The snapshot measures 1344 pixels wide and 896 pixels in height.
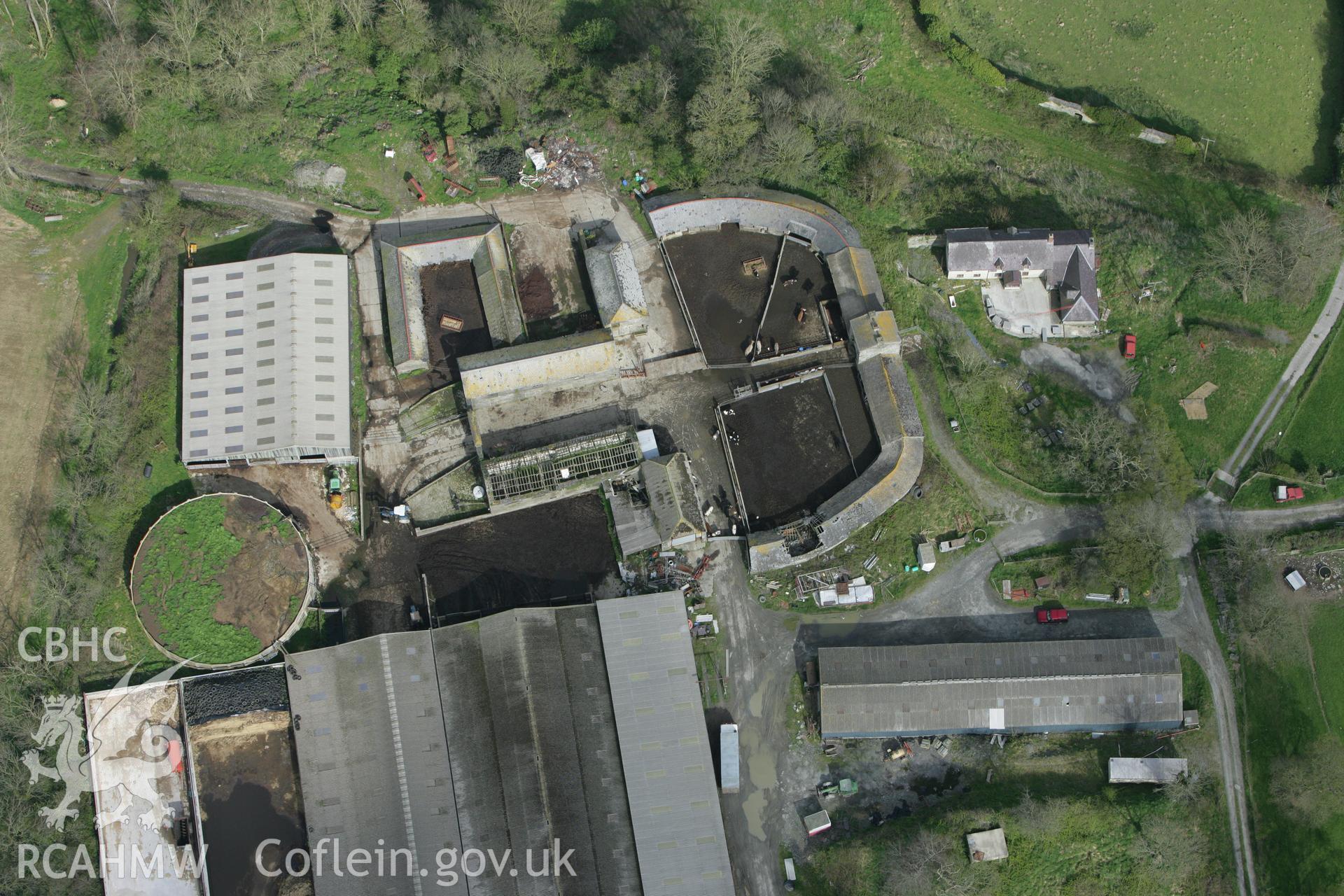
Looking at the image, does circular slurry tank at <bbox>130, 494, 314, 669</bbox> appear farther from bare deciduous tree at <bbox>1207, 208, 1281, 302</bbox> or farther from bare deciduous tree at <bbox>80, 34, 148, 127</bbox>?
bare deciduous tree at <bbox>1207, 208, 1281, 302</bbox>

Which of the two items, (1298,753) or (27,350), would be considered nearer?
(1298,753)

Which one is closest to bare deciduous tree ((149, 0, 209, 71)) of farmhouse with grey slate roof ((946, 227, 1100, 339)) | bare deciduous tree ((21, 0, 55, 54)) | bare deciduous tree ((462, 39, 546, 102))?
bare deciduous tree ((21, 0, 55, 54))

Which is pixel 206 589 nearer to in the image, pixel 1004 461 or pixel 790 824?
pixel 790 824

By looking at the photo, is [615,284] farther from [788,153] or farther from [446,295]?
[788,153]

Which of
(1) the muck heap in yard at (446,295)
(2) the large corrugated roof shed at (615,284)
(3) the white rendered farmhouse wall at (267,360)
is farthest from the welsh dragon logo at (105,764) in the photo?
(2) the large corrugated roof shed at (615,284)

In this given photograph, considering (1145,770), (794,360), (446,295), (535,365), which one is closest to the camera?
(1145,770)

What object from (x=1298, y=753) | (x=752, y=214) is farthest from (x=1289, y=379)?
(x=752, y=214)

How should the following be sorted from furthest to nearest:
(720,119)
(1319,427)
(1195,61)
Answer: (1195,61) → (720,119) → (1319,427)
